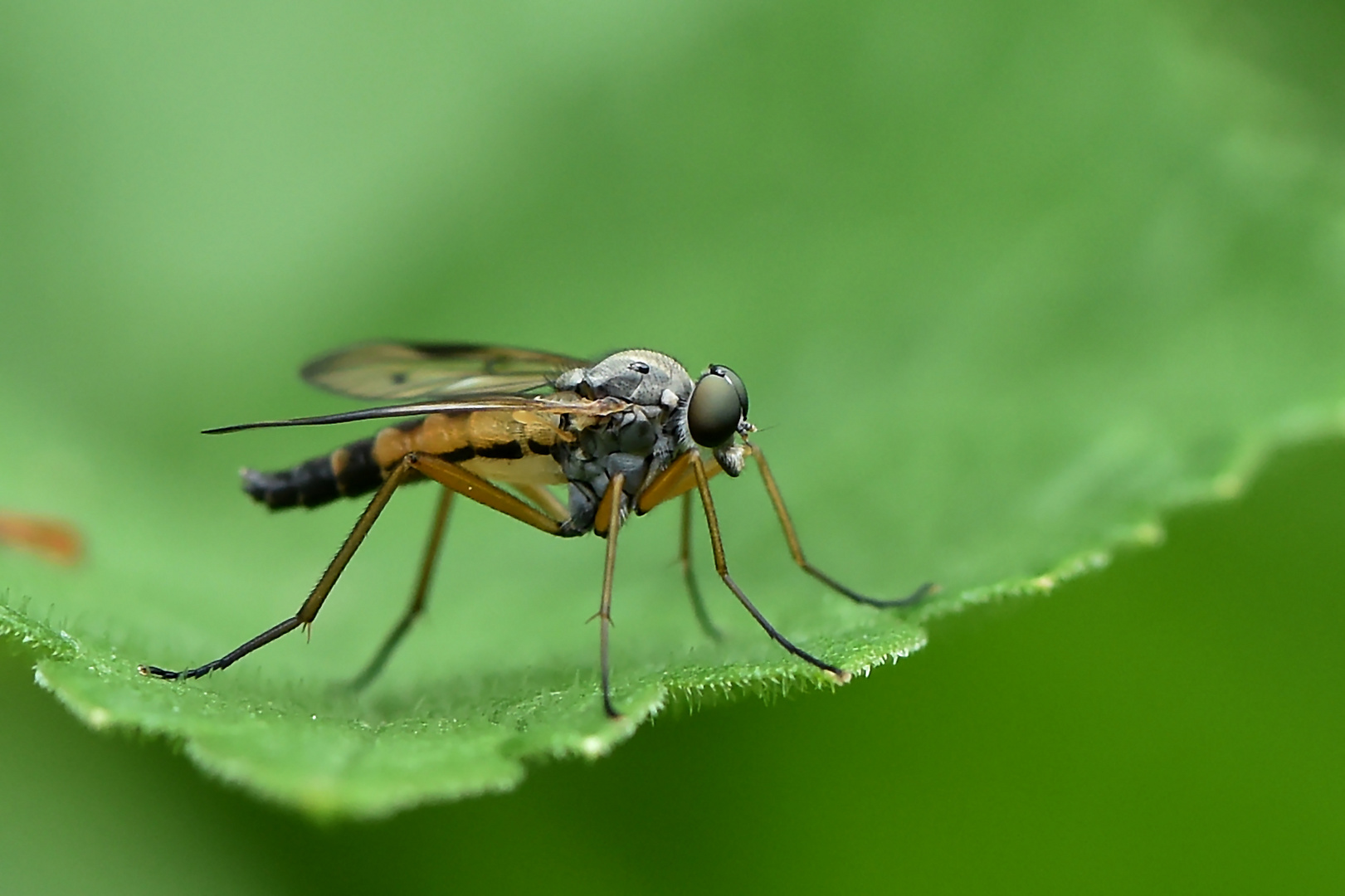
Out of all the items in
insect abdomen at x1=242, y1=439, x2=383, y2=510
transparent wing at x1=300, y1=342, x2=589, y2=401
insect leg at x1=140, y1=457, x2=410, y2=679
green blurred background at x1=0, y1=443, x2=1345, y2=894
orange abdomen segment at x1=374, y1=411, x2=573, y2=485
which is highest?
transparent wing at x1=300, y1=342, x2=589, y2=401

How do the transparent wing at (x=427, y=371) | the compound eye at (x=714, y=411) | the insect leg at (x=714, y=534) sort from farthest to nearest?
the transparent wing at (x=427, y=371) < the compound eye at (x=714, y=411) < the insect leg at (x=714, y=534)

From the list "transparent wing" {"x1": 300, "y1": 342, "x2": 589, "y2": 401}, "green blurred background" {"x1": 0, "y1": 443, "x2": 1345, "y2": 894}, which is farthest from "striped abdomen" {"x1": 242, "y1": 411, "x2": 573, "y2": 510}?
"green blurred background" {"x1": 0, "y1": 443, "x2": 1345, "y2": 894}

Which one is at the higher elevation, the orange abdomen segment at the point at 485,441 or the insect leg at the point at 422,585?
the orange abdomen segment at the point at 485,441

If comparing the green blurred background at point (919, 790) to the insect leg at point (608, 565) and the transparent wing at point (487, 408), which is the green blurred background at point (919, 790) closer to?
the insect leg at point (608, 565)

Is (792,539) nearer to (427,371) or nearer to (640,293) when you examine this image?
(427,371)

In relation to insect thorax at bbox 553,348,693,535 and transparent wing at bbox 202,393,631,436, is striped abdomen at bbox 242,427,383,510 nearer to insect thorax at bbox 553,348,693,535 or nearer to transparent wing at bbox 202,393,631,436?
transparent wing at bbox 202,393,631,436

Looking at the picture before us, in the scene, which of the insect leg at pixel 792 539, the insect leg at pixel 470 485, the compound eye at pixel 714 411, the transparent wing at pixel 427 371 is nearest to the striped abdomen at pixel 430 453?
the transparent wing at pixel 427 371

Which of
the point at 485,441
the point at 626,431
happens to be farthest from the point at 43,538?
the point at 626,431
